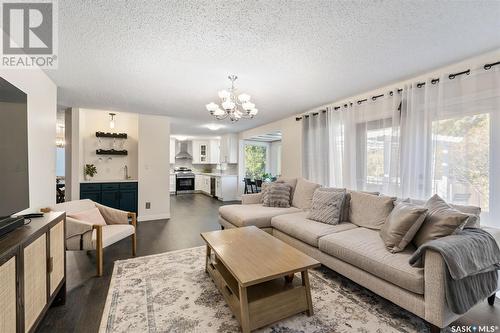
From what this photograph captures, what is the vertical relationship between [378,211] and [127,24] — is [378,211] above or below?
below

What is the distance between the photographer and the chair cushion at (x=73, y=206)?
270cm

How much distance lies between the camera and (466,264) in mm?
1556

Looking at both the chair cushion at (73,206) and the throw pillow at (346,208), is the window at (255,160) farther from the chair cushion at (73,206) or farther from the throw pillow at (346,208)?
the chair cushion at (73,206)

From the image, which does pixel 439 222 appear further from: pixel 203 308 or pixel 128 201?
pixel 128 201

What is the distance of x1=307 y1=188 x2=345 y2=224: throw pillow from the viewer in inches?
113

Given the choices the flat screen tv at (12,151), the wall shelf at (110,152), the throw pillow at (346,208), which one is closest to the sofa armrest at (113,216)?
the flat screen tv at (12,151)

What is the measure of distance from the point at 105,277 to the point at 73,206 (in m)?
1.12

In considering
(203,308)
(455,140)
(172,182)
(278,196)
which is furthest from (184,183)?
(455,140)

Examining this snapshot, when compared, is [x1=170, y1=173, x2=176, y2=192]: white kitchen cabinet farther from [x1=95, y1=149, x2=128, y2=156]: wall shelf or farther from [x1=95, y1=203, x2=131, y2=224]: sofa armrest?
[x1=95, y1=203, x2=131, y2=224]: sofa armrest

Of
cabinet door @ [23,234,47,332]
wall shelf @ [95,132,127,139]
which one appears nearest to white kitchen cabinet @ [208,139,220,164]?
wall shelf @ [95,132,127,139]

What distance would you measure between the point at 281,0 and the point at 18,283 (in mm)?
2404

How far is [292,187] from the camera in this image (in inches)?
162

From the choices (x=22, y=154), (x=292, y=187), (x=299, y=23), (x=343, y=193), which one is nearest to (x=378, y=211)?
(x=343, y=193)

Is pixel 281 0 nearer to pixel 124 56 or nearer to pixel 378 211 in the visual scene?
pixel 124 56
